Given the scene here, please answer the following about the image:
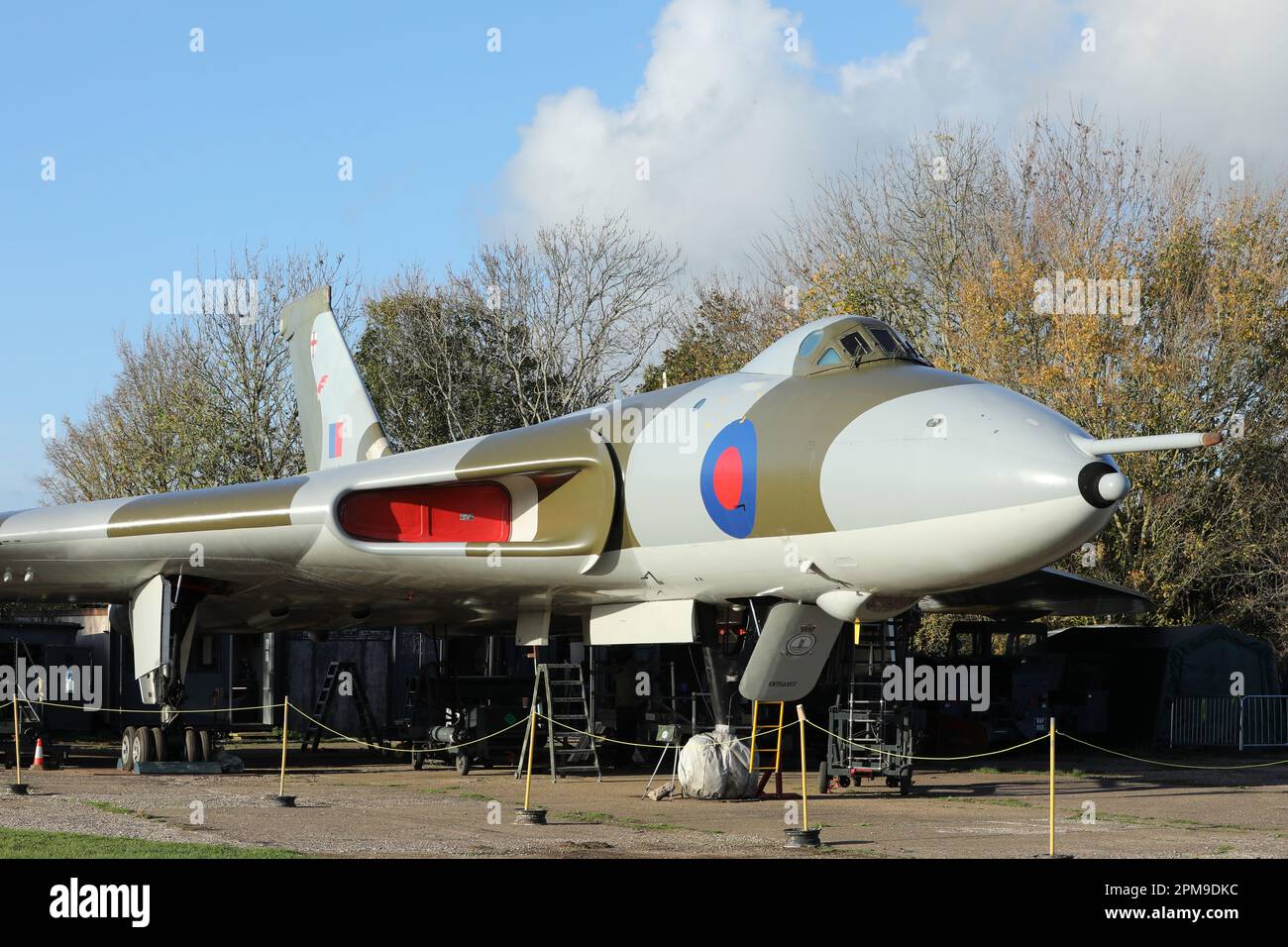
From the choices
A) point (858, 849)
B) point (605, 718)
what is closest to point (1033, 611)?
point (605, 718)

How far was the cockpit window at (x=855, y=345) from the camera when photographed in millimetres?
12188

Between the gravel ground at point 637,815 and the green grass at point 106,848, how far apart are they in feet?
1.11

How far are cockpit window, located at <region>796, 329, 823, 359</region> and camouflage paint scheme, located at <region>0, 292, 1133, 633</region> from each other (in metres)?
0.04

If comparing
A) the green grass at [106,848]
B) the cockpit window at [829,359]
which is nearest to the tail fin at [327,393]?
the cockpit window at [829,359]

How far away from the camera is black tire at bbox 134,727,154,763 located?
52.2 ft

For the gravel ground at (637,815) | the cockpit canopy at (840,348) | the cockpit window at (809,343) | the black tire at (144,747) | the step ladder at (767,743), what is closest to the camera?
the gravel ground at (637,815)

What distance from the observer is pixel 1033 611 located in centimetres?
2186

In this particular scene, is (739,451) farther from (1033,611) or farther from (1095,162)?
(1095,162)

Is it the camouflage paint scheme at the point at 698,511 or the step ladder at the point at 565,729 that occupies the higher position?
the camouflage paint scheme at the point at 698,511

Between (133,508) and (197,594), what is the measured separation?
4.96 feet
